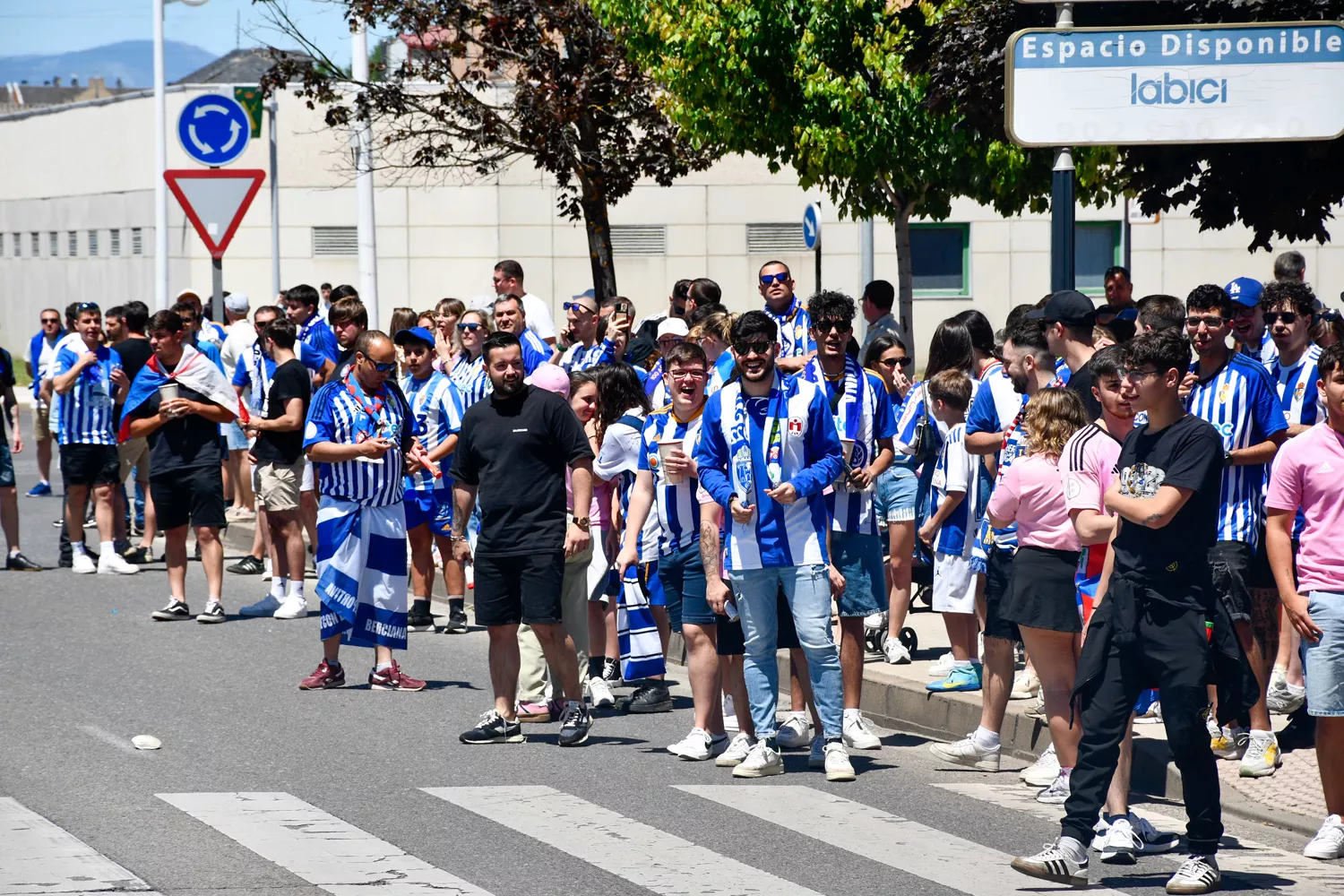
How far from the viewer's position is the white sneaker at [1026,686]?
9.38 meters

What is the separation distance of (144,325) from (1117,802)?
1034cm

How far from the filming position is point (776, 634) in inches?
326

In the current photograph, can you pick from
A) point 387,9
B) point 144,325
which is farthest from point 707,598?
point 387,9

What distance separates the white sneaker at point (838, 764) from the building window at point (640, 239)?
25.8 metres

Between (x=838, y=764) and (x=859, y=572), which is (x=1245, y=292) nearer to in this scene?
(x=859, y=572)

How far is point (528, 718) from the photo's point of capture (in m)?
9.54

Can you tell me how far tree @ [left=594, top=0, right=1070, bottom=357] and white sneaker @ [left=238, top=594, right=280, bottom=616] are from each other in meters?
7.86

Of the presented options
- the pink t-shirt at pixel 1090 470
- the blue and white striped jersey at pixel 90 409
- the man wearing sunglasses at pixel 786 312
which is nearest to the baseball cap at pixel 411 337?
the man wearing sunglasses at pixel 786 312

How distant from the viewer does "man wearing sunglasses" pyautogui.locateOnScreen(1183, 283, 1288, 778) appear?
8273 millimetres

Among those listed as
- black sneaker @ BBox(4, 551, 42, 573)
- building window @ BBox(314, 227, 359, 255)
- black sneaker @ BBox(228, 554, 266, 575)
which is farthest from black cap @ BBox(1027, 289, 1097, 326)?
building window @ BBox(314, 227, 359, 255)

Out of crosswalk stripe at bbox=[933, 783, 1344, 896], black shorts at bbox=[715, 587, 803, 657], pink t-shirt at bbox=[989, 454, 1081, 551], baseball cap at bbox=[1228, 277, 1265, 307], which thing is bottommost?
crosswalk stripe at bbox=[933, 783, 1344, 896]

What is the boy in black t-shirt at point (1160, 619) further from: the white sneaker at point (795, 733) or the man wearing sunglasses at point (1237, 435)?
the white sneaker at point (795, 733)

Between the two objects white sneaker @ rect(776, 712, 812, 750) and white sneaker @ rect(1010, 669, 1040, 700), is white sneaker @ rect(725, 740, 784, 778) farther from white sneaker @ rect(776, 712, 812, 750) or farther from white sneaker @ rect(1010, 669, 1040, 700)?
white sneaker @ rect(1010, 669, 1040, 700)

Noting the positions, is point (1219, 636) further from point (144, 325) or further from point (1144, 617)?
point (144, 325)
